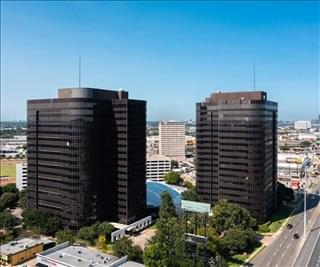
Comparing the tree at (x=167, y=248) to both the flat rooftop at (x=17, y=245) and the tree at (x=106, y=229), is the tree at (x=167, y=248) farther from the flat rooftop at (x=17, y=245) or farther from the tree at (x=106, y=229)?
the flat rooftop at (x=17, y=245)

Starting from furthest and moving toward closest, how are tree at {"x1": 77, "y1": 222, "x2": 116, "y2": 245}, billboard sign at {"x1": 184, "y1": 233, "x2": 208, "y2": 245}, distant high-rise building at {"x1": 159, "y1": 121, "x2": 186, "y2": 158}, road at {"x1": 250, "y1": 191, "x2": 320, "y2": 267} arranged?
distant high-rise building at {"x1": 159, "y1": 121, "x2": 186, "y2": 158}, tree at {"x1": 77, "y1": 222, "x2": 116, "y2": 245}, billboard sign at {"x1": 184, "y1": 233, "x2": 208, "y2": 245}, road at {"x1": 250, "y1": 191, "x2": 320, "y2": 267}

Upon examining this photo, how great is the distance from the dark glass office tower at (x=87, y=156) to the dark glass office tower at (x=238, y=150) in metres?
15.1

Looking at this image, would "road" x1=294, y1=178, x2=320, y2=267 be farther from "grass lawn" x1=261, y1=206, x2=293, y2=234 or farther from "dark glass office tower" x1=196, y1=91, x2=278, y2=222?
"dark glass office tower" x1=196, y1=91, x2=278, y2=222

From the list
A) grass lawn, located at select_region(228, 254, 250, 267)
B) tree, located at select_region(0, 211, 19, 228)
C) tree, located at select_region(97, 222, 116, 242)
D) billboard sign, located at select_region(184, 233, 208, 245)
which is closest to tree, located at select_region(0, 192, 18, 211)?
tree, located at select_region(0, 211, 19, 228)

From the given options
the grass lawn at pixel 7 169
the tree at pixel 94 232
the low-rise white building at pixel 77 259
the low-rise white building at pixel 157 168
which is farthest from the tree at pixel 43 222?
the grass lawn at pixel 7 169

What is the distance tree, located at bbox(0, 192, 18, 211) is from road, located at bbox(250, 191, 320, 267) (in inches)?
2392

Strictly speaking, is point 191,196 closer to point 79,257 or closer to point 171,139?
point 79,257

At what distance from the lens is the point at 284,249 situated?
61.6 meters

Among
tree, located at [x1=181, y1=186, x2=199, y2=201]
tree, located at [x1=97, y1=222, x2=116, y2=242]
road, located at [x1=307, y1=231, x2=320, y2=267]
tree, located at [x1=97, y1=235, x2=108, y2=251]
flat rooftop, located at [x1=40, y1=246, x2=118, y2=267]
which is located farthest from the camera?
tree, located at [x1=181, y1=186, x2=199, y2=201]

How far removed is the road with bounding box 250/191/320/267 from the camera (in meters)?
55.8

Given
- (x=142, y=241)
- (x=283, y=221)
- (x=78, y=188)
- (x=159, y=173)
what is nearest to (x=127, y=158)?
(x=78, y=188)

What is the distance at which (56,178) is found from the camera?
236 ft

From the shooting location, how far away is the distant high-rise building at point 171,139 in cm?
18300

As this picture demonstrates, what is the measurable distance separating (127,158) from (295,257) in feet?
114
